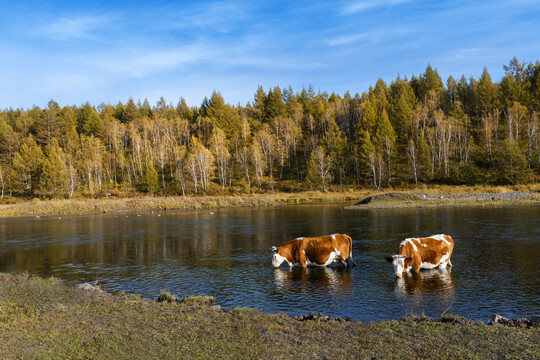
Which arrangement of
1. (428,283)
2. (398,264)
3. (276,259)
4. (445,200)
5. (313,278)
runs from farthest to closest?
(445,200) → (276,259) → (313,278) → (398,264) → (428,283)

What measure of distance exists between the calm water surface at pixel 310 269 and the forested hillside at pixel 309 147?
202 ft

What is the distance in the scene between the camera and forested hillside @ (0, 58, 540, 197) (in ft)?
309

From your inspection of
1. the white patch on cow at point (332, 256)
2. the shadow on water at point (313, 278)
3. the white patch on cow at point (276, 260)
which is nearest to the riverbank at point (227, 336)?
the shadow on water at point (313, 278)

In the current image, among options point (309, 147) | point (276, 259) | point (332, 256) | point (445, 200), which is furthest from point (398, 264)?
point (309, 147)

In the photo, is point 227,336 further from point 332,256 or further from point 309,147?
point 309,147

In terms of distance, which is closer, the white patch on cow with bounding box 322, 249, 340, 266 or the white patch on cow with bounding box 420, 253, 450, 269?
the white patch on cow with bounding box 420, 253, 450, 269

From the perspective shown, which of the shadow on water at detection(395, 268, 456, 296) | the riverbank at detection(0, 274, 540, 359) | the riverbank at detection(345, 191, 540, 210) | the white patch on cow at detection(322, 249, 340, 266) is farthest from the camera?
the riverbank at detection(345, 191, 540, 210)

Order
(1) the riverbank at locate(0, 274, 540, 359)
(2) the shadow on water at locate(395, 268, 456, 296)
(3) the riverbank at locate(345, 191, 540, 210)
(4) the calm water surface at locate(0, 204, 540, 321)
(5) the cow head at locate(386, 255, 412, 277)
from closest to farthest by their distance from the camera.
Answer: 1. (1) the riverbank at locate(0, 274, 540, 359)
2. (4) the calm water surface at locate(0, 204, 540, 321)
3. (2) the shadow on water at locate(395, 268, 456, 296)
4. (5) the cow head at locate(386, 255, 412, 277)
5. (3) the riverbank at locate(345, 191, 540, 210)

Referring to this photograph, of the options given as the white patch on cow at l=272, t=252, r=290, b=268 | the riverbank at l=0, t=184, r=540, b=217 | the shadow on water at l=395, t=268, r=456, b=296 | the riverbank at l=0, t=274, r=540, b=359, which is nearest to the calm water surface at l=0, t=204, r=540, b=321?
the shadow on water at l=395, t=268, r=456, b=296

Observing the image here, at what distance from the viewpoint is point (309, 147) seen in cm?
11488

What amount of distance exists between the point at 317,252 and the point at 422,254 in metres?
4.80

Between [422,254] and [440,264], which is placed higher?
[422,254]

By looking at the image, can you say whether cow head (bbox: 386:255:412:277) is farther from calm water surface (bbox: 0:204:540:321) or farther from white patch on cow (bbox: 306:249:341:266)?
white patch on cow (bbox: 306:249:341:266)

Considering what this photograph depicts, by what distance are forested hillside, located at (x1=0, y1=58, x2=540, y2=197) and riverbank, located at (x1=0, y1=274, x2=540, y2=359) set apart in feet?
277
